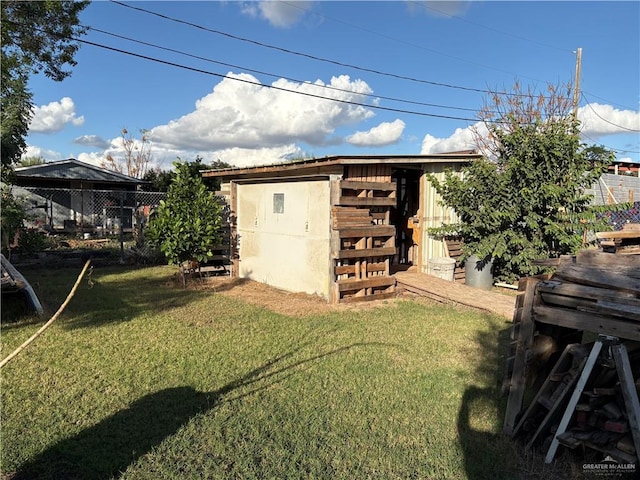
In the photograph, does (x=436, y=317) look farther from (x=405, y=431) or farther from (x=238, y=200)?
(x=238, y=200)

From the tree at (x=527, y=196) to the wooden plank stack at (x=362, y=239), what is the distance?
6.10 ft

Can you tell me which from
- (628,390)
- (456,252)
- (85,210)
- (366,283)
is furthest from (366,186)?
(85,210)

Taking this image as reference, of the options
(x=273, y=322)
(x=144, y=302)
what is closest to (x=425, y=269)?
(x=273, y=322)

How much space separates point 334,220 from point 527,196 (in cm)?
394

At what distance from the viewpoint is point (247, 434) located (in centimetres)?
325

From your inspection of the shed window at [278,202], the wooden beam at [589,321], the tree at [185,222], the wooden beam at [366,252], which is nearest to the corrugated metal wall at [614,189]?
the wooden beam at [366,252]

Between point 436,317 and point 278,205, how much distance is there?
4.04 metres

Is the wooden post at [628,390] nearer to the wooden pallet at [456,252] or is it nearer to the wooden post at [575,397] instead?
the wooden post at [575,397]

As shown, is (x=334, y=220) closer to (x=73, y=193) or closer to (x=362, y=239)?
(x=362, y=239)

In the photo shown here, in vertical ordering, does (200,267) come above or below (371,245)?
below

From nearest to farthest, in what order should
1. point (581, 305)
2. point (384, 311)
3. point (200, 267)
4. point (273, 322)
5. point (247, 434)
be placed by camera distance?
point (581, 305) → point (247, 434) → point (273, 322) → point (384, 311) → point (200, 267)

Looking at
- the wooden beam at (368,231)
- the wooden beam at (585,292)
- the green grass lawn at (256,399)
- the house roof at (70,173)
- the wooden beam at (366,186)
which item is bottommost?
the green grass lawn at (256,399)

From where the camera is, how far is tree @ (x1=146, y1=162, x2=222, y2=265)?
8625 millimetres

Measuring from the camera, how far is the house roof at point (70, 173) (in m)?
20.0
